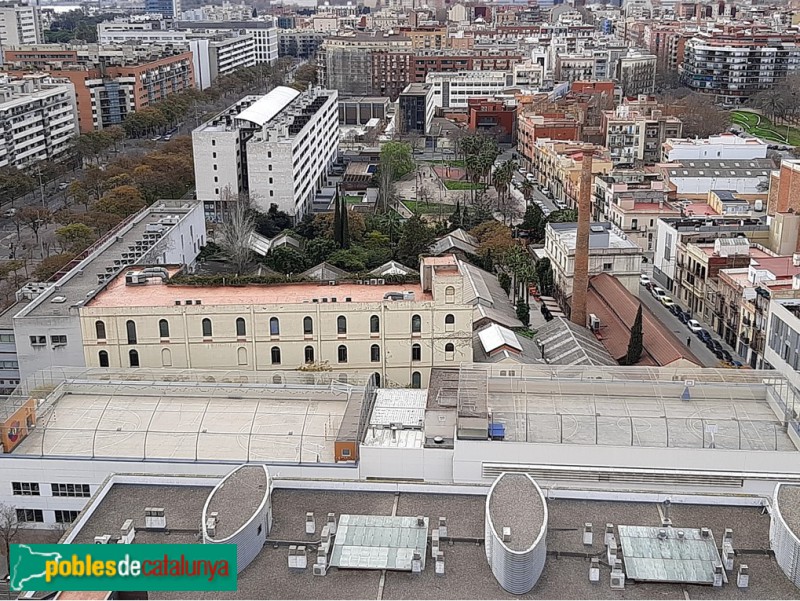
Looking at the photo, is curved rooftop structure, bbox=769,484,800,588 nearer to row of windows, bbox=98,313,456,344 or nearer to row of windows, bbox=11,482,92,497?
row of windows, bbox=98,313,456,344

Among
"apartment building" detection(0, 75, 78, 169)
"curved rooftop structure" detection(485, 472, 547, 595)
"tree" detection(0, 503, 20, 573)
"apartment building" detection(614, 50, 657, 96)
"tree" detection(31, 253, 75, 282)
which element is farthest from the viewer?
"apartment building" detection(614, 50, 657, 96)

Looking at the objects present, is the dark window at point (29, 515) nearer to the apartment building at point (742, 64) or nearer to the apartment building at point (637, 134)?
the apartment building at point (637, 134)

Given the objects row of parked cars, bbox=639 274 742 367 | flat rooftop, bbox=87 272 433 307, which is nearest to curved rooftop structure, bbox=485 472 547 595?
flat rooftop, bbox=87 272 433 307

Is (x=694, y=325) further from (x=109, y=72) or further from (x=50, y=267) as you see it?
(x=109, y=72)

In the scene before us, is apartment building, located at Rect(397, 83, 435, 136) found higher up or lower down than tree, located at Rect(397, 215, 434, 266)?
higher up

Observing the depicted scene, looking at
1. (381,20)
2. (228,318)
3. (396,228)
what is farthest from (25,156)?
(381,20)

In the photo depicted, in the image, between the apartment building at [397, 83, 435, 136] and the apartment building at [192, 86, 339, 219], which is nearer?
the apartment building at [192, 86, 339, 219]

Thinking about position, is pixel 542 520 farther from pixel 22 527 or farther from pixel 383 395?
pixel 22 527

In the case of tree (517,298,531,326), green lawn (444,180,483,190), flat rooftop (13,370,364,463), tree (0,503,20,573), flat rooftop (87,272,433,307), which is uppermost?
flat rooftop (87,272,433,307)
